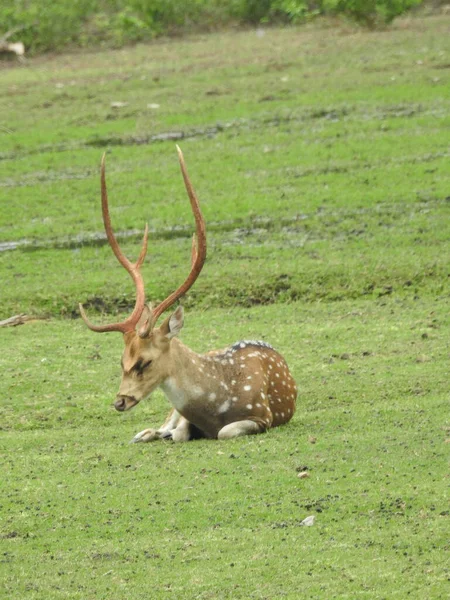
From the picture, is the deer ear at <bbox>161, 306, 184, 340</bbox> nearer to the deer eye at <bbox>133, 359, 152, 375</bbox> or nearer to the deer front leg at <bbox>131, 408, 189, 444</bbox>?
the deer eye at <bbox>133, 359, 152, 375</bbox>

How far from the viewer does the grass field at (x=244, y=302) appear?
312 inches

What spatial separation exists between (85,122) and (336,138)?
4.83 meters

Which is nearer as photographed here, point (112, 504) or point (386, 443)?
point (112, 504)

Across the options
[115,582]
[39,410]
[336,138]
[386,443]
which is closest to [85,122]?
[336,138]

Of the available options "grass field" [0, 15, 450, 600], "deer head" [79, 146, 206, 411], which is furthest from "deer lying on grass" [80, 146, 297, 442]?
"grass field" [0, 15, 450, 600]

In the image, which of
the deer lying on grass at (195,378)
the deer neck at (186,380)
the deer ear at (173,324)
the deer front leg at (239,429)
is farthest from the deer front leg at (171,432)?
the deer ear at (173,324)

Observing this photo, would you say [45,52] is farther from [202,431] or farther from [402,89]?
[202,431]

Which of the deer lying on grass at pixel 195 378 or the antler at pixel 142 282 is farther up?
the antler at pixel 142 282

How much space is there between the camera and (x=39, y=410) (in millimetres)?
11875

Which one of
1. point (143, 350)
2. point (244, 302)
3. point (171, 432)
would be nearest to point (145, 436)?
point (171, 432)

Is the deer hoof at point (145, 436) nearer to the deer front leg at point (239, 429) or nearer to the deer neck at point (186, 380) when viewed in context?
the deer neck at point (186, 380)

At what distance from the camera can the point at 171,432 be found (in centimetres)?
1061

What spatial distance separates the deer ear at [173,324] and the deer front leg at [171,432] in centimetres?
72

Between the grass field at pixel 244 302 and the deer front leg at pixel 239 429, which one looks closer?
the grass field at pixel 244 302
